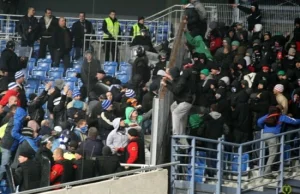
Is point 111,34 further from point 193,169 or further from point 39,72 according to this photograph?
point 193,169

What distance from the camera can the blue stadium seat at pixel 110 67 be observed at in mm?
28448

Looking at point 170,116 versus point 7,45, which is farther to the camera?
point 7,45

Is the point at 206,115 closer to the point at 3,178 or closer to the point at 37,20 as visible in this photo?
the point at 3,178

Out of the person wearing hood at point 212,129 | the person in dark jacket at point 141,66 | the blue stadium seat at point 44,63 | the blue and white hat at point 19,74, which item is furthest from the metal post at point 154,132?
the blue stadium seat at point 44,63

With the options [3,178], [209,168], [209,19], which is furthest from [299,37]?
[3,178]

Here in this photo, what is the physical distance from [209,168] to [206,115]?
1062 mm

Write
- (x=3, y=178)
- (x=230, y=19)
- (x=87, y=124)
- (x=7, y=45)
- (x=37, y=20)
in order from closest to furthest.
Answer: (x=3, y=178) < (x=87, y=124) < (x=7, y=45) < (x=37, y=20) < (x=230, y=19)

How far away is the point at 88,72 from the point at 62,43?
2318mm

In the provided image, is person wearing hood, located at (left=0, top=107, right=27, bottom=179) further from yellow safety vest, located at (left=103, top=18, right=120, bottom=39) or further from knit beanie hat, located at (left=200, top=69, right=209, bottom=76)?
yellow safety vest, located at (left=103, top=18, right=120, bottom=39)

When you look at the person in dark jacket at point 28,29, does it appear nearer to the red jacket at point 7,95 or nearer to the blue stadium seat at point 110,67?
the blue stadium seat at point 110,67

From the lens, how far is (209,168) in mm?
23875

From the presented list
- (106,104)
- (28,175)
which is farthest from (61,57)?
(28,175)

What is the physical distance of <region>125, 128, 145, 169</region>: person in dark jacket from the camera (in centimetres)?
2366

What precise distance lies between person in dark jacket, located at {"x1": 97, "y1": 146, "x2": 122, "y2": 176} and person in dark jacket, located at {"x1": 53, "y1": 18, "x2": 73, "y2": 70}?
5968mm
